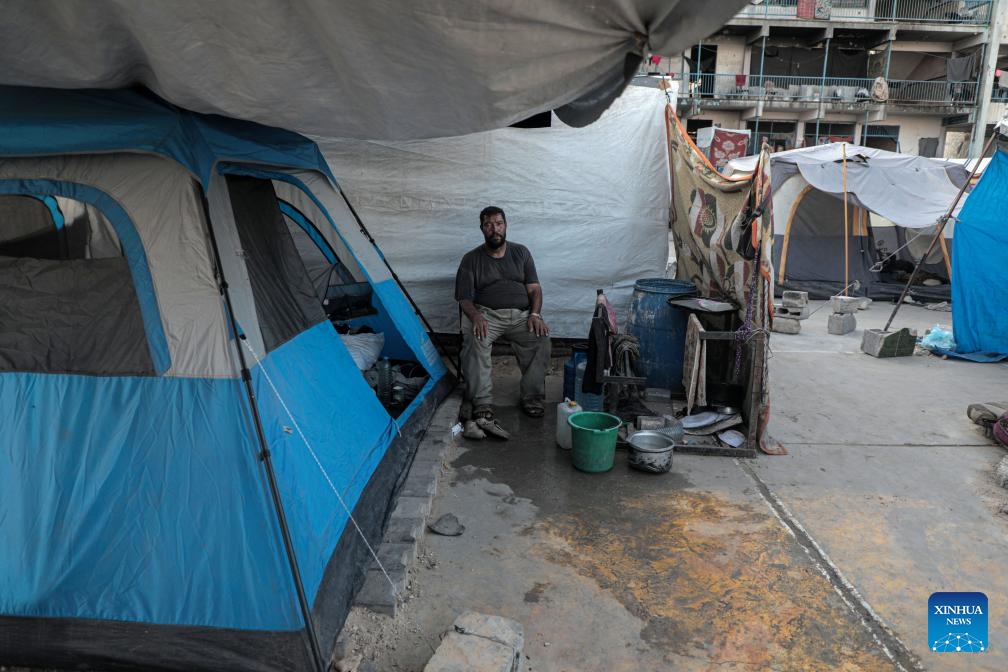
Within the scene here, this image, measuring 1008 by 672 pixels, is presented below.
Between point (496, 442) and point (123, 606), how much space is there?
100 inches

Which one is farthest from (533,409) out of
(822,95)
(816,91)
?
(816,91)

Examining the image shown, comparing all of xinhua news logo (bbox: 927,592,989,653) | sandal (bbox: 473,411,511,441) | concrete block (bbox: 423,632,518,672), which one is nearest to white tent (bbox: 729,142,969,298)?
sandal (bbox: 473,411,511,441)

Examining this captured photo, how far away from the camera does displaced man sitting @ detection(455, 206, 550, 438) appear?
4.86 meters

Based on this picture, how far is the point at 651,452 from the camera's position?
4.00 m

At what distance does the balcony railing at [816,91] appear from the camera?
Result: 24.5m

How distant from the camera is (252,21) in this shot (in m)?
1.70

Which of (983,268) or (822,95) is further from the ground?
(822,95)

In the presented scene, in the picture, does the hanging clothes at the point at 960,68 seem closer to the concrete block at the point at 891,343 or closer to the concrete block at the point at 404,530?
the concrete block at the point at 891,343

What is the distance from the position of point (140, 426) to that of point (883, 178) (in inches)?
401

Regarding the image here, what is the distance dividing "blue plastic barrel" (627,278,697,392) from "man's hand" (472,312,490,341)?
1278 millimetres

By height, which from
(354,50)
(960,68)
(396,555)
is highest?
(960,68)

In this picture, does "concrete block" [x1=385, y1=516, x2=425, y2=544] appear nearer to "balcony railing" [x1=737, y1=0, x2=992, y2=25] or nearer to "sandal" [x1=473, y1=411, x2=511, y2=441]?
"sandal" [x1=473, y1=411, x2=511, y2=441]

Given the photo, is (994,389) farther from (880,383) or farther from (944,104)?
(944,104)

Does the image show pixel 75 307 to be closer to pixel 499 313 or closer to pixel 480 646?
pixel 480 646
